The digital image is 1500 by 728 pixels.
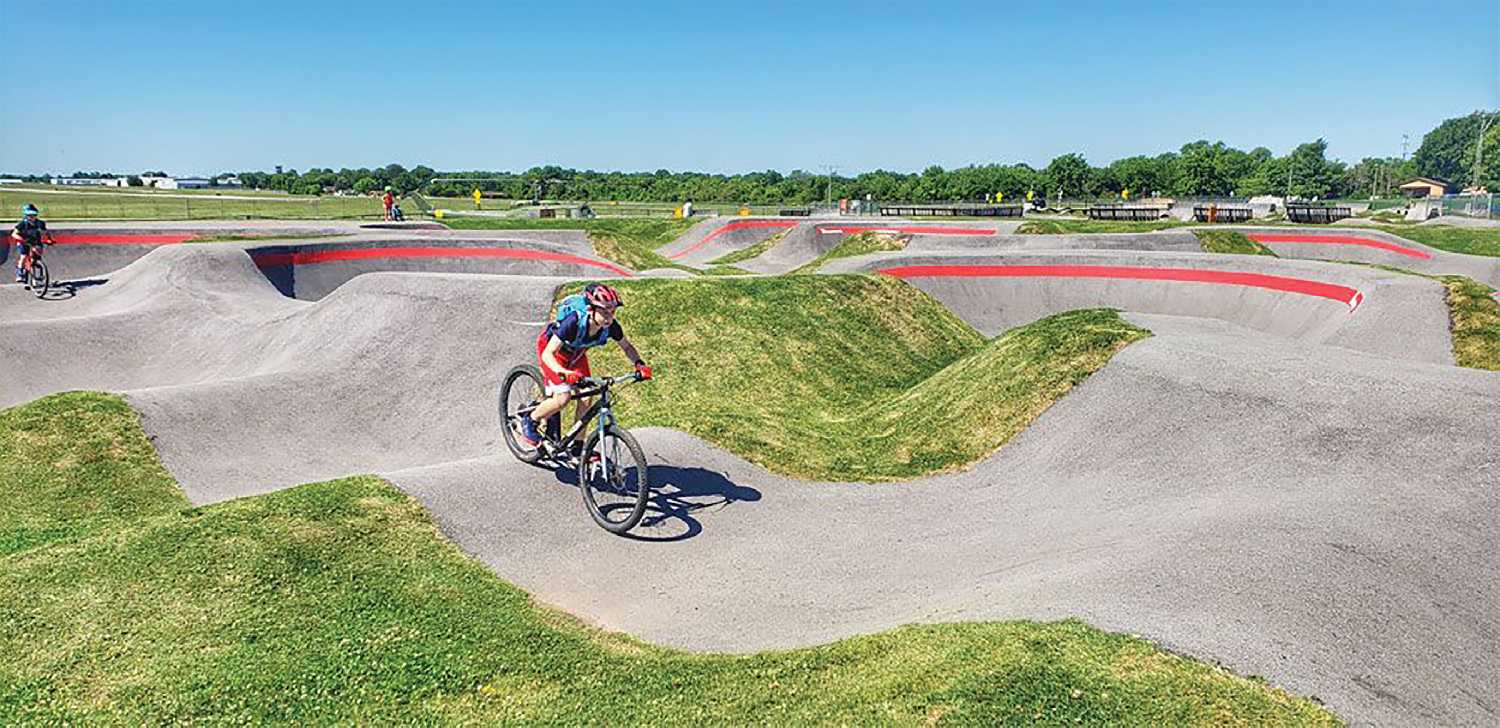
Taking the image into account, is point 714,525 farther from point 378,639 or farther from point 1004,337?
point 1004,337

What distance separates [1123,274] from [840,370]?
17.9 m

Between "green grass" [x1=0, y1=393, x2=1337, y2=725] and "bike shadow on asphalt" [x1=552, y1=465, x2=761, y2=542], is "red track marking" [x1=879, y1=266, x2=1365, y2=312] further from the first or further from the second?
"green grass" [x1=0, y1=393, x2=1337, y2=725]

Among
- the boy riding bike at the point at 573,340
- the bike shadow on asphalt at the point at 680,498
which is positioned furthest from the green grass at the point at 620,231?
the boy riding bike at the point at 573,340

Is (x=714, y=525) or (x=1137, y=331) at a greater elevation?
(x=1137, y=331)

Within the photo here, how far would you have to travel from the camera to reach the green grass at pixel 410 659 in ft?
16.6

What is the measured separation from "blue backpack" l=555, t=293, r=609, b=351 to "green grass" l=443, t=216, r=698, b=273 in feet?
77.9

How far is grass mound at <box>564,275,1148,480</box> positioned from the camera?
13.1 metres

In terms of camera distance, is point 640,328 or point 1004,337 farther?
point 640,328

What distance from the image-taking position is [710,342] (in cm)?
1964

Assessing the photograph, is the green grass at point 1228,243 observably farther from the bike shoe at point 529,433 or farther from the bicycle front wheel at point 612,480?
the bike shoe at point 529,433

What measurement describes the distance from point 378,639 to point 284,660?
65cm

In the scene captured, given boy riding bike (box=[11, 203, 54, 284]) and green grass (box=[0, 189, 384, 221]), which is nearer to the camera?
boy riding bike (box=[11, 203, 54, 284])

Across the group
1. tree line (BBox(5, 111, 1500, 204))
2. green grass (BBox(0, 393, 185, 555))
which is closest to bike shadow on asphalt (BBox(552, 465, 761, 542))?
green grass (BBox(0, 393, 185, 555))

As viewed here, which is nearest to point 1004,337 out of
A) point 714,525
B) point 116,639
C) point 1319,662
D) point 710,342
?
point 710,342
